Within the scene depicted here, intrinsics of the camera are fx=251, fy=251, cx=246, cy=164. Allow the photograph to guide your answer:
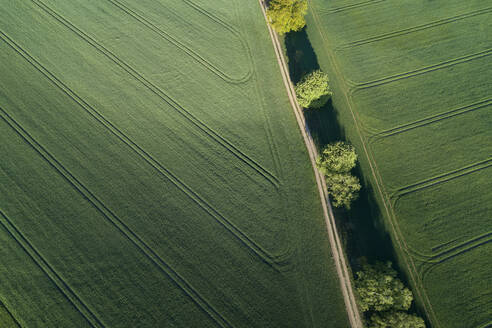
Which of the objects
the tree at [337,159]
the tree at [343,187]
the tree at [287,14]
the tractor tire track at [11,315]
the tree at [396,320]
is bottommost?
the tree at [396,320]

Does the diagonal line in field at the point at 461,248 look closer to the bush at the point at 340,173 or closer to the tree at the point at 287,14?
A: the bush at the point at 340,173

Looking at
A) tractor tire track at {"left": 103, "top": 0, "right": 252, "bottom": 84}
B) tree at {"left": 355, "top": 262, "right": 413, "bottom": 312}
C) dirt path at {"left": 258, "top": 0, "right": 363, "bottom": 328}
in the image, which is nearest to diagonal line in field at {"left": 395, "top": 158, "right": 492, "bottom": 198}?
dirt path at {"left": 258, "top": 0, "right": 363, "bottom": 328}

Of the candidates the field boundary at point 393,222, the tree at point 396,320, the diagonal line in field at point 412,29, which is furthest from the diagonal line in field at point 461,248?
the diagonal line in field at point 412,29

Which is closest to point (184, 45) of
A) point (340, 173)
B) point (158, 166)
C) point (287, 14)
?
point (287, 14)

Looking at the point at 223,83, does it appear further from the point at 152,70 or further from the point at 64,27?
the point at 64,27

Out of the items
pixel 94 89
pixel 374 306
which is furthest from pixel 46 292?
pixel 374 306
